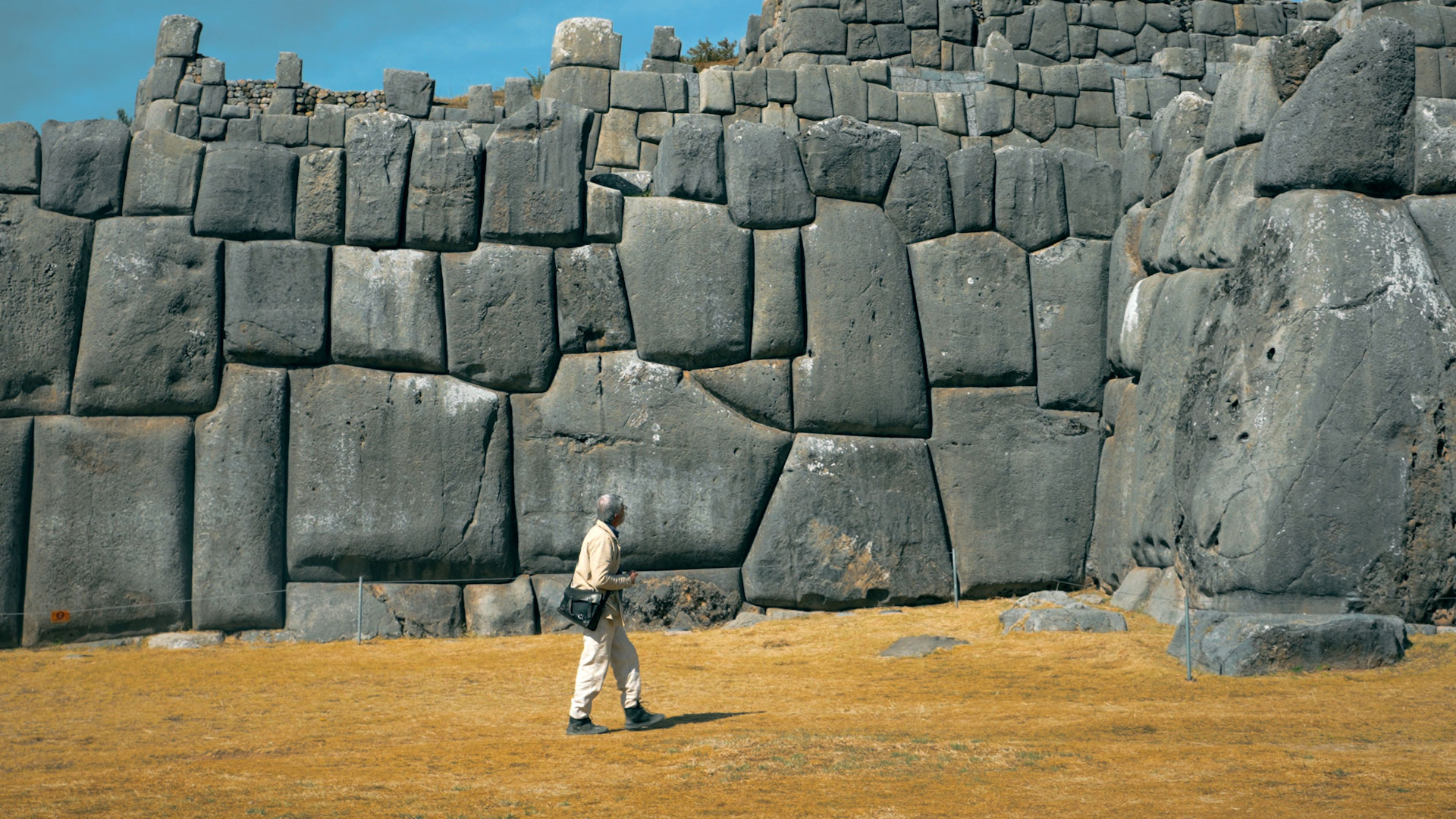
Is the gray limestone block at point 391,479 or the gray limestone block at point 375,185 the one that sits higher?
the gray limestone block at point 375,185

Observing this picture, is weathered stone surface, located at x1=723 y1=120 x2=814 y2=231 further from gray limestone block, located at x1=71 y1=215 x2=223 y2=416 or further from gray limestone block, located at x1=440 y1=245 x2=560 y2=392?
gray limestone block, located at x1=71 y1=215 x2=223 y2=416

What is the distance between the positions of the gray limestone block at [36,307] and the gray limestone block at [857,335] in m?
5.69

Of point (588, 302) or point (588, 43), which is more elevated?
point (588, 43)

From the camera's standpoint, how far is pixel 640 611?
33.2 ft

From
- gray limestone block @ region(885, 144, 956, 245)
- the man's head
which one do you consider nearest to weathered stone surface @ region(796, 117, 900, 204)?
gray limestone block @ region(885, 144, 956, 245)

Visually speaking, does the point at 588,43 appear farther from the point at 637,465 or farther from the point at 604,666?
the point at 604,666

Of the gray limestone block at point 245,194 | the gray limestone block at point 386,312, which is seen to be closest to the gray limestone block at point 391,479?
the gray limestone block at point 386,312

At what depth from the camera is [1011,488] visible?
35.4 feet

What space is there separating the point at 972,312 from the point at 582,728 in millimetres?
5726

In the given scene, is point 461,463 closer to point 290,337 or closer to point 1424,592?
point 290,337

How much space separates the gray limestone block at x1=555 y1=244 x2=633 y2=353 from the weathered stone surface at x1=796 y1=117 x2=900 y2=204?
6.22 feet

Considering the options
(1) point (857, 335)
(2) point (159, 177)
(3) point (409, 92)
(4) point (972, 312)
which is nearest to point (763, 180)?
(1) point (857, 335)

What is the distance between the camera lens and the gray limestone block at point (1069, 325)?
11.0m

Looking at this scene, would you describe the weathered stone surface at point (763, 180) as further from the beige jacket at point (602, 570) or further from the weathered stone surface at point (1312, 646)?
the weathered stone surface at point (1312, 646)
